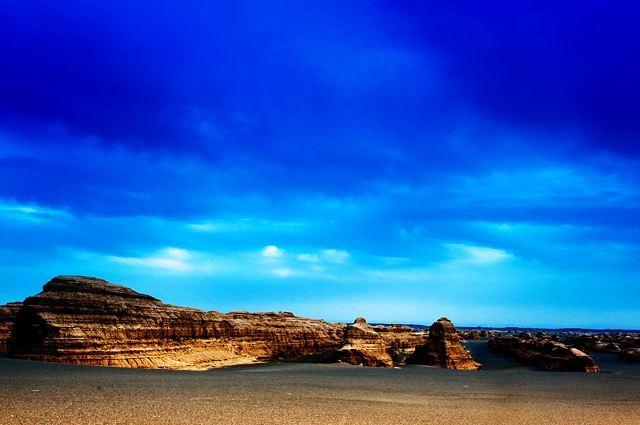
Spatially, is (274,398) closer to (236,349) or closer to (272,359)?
(236,349)

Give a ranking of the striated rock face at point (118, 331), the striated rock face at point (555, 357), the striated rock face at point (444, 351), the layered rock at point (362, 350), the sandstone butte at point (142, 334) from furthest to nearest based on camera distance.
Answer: the striated rock face at point (444, 351) < the layered rock at point (362, 350) < the striated rock face at point (555, 357) < the sandstone butte at point (142, 334) < the striated rock face at point (118, 331)

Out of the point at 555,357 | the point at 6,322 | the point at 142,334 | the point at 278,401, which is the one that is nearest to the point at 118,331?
the point at 142,334

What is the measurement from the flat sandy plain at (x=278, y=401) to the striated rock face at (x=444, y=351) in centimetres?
1808

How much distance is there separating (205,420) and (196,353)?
22.3m

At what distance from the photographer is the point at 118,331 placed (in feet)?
92.4

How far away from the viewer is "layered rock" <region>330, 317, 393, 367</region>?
38500 mm

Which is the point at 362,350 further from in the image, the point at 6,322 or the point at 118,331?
the point at 6,322

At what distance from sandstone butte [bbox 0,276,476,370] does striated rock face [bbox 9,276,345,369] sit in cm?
5

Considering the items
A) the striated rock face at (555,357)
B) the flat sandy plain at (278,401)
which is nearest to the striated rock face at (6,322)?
the flat sandy plain at (278,401)

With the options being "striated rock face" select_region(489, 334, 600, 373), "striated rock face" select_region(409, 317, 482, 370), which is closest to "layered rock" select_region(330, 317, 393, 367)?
"striated rock face" select_region(409, 317, 482, 370)

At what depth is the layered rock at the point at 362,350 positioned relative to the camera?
126 feet

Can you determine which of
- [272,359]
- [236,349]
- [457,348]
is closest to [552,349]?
[457,348]

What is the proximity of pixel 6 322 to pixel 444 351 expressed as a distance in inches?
1463

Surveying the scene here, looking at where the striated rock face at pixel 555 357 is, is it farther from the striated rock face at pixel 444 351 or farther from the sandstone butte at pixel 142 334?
the sandstone butte at pixel 142 334
